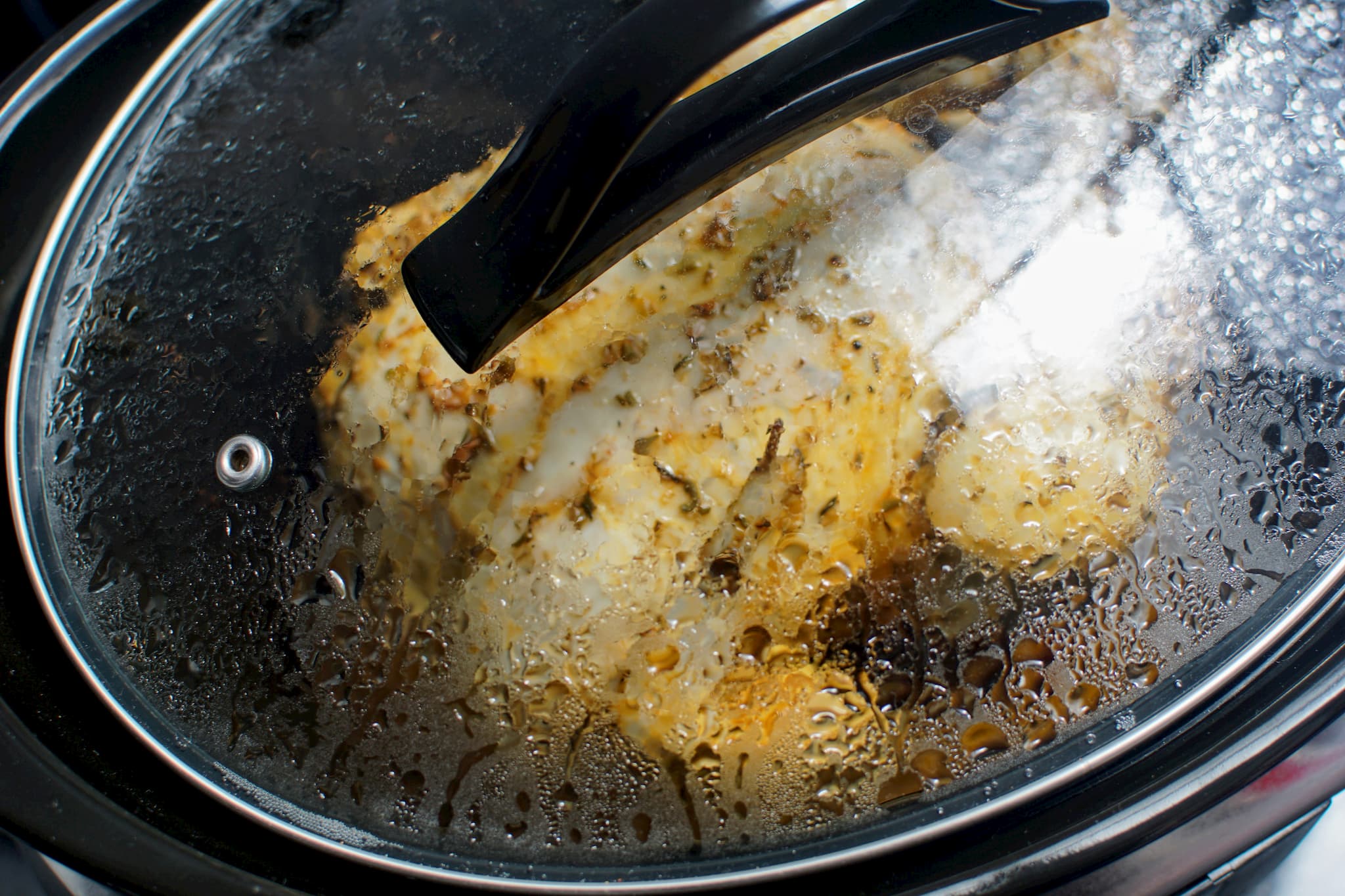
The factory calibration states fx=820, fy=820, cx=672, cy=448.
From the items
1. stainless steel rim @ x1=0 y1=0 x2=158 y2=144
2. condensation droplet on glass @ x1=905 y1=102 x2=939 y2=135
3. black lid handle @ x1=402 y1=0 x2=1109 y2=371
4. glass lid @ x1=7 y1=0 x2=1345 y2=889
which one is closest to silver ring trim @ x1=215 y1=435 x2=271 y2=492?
glass lid @ x1=7 y1=0 x2=1345 y2=889

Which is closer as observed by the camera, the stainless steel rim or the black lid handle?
the black lid handle

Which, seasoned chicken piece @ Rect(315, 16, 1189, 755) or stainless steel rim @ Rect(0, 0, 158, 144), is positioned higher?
stainless steel rim @ Rect(0, 0, 158, 144)

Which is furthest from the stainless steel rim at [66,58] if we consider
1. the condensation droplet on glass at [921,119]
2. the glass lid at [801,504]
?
the condensation droplet on glass at [921,119]

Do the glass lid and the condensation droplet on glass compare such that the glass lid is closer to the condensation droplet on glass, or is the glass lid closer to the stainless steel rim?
the condensation droplet on glass

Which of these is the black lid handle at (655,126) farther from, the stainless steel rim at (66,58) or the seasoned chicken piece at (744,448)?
the stainless steel rim at (66,58)

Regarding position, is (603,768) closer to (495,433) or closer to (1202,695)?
(495,433)

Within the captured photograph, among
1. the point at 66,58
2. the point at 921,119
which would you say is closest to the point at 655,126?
the point at 921,119

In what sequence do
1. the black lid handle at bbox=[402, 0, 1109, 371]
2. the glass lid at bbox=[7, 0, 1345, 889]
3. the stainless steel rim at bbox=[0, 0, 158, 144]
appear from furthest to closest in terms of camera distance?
1. the stainless steel rim at bbox=[0, 0, 158, 144]
2. the glass lid at bbox=[7, 0, 1345, 889]
3. the black lid handle at bbox=[402, 0, 1109, 371]
